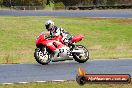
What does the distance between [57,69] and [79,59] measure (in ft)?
5.14

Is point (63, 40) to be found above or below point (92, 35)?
above

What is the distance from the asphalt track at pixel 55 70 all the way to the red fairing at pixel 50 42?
648 millimetres

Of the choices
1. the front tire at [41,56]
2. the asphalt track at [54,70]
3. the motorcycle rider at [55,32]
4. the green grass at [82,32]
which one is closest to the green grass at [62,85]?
the asphalt track at [54,70]

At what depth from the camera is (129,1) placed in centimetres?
8106

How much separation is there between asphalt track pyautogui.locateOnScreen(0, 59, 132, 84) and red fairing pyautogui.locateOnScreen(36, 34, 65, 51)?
0.65 meters

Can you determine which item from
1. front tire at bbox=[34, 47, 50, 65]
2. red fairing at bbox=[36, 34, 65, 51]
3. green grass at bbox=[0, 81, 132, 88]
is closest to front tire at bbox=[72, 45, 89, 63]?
red fairing at bbox=[36, 34, 65, 51]

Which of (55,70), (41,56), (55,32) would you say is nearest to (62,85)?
(55,70)

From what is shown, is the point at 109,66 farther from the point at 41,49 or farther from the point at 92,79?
the point at 92,79

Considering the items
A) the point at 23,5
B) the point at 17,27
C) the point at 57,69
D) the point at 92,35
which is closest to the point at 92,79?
the point at 57,69

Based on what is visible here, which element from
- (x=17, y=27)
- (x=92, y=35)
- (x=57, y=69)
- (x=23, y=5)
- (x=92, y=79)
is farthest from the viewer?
(x=23, y=5)

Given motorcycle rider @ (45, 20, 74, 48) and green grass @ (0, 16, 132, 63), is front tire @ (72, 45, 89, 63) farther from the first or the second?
green grass @ (0, 16, 132, 63)

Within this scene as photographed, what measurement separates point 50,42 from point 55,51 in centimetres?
37

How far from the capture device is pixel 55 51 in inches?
604

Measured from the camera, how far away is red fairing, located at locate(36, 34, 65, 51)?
1520 cm
